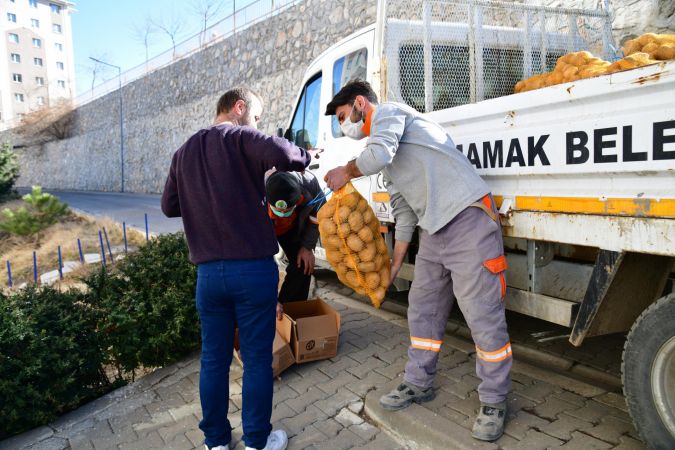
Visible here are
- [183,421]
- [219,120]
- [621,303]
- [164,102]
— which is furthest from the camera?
[164,102]

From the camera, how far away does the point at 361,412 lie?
3283 mm

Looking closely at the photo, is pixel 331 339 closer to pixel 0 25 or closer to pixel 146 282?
pixel 146 282

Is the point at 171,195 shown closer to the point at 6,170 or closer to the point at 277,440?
the point at 277,440

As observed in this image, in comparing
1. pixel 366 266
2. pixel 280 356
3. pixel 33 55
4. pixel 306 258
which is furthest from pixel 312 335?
pixel 33 55

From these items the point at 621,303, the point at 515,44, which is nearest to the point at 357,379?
the point at 621,303

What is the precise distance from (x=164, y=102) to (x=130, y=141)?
5230mm

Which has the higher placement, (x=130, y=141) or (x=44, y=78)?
(x=44, y=78)

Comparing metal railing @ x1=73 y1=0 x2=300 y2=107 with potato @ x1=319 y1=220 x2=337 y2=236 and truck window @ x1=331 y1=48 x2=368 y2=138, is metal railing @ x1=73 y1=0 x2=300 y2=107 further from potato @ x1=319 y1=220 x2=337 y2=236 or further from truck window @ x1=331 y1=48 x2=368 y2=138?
potato @ x1=319 y1=220 x2=337 y2=236

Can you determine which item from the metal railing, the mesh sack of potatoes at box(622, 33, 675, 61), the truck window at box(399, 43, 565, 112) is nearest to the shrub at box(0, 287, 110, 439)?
the truck window at box(399, 43, 565, 112)

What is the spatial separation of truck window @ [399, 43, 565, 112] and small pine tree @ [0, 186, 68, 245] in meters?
12.1

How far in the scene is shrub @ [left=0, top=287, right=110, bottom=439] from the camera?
339 cm

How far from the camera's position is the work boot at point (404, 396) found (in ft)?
10.2

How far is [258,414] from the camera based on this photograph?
2.75 meters

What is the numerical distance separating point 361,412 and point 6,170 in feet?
69.6
